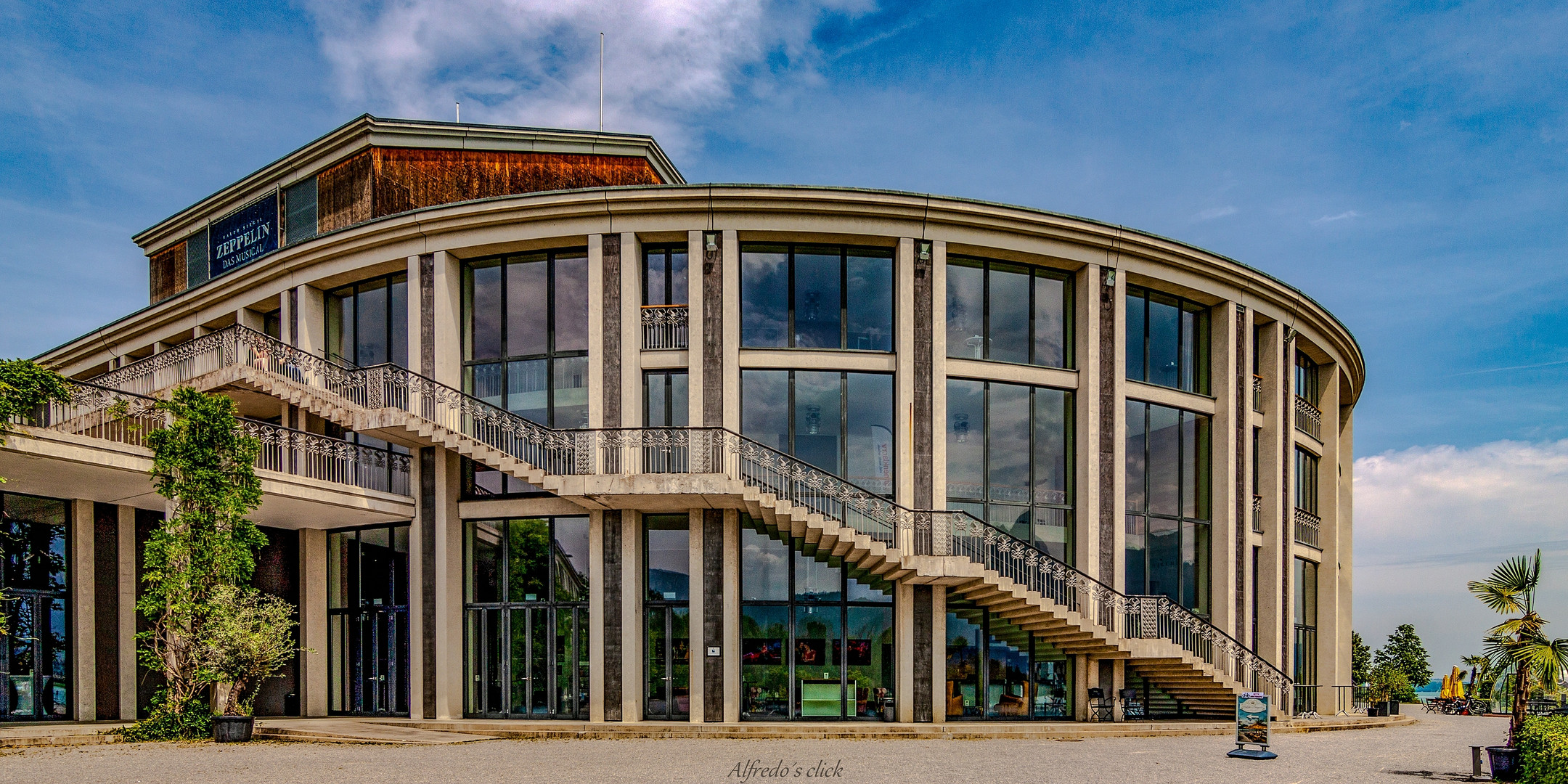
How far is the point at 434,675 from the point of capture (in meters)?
21.5

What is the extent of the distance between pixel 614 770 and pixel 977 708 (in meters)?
9.88

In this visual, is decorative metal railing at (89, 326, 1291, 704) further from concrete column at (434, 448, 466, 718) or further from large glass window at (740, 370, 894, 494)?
concrete column at (434, 448, 466, 718)

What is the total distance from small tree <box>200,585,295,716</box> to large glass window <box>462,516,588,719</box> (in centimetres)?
423

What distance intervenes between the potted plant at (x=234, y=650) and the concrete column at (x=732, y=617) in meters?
7.84

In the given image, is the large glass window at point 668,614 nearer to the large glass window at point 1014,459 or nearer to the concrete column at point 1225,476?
the large glass window at point 1014,459

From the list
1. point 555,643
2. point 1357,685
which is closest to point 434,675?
point 555,643

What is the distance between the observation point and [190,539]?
17688 millimetres

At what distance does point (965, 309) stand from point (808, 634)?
745cm

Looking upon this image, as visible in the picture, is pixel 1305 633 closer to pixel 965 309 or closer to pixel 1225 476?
pixel 1225 476

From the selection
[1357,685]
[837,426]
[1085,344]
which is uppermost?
[1085,344]

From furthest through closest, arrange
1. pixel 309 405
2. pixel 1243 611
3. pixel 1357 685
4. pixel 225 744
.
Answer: pixel 1357 685, pixel 1243 611, pixel 309 405, pixel 225 744

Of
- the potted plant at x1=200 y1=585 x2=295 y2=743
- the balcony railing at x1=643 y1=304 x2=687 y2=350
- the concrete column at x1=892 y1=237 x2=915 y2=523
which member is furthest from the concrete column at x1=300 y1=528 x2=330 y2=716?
the concrete column at x1=892 y1=237 x2=915 y2=523

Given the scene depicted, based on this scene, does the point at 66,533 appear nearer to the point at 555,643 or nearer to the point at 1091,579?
the point at 555,643

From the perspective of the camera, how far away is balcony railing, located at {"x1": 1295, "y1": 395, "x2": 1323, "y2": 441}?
27.9 metres
